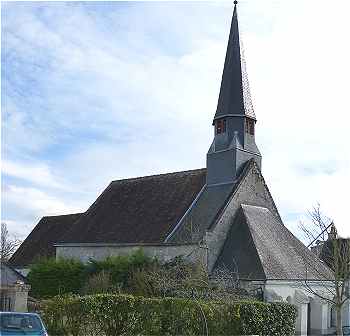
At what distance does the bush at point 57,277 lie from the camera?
27.1 meters

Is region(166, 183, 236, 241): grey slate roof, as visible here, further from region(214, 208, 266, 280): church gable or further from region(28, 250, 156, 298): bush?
region(28, 250, 156, 298): bush

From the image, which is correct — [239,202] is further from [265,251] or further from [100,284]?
[100,284]

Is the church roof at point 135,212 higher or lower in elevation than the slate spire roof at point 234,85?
lower

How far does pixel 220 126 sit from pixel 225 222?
5723mm

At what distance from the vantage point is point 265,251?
A: 24516mm

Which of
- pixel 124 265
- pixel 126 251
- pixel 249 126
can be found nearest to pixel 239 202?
pixel 249 126

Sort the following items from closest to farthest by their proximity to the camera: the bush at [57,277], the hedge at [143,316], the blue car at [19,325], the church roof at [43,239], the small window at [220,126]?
the blue car at [19,325] → the hedge at [143,316] → the bush at [57,277] → the small window at [220,126] → the church roof at [43,239]

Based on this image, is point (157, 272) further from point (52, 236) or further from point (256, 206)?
point (52, 236)

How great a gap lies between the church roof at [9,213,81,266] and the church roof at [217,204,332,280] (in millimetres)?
13717

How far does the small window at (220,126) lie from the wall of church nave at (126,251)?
23.3ft

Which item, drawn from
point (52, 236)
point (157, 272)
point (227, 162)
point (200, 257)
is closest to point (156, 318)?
point (157, 272)

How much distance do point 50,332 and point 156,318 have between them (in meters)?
3.11

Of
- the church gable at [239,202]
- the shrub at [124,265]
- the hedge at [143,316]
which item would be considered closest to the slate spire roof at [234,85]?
the church gable at [239,202]

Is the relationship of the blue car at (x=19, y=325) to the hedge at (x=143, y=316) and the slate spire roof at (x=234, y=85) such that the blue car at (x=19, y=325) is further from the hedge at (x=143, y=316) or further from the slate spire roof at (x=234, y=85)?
the slate spire roof at (x=234, y=85)
